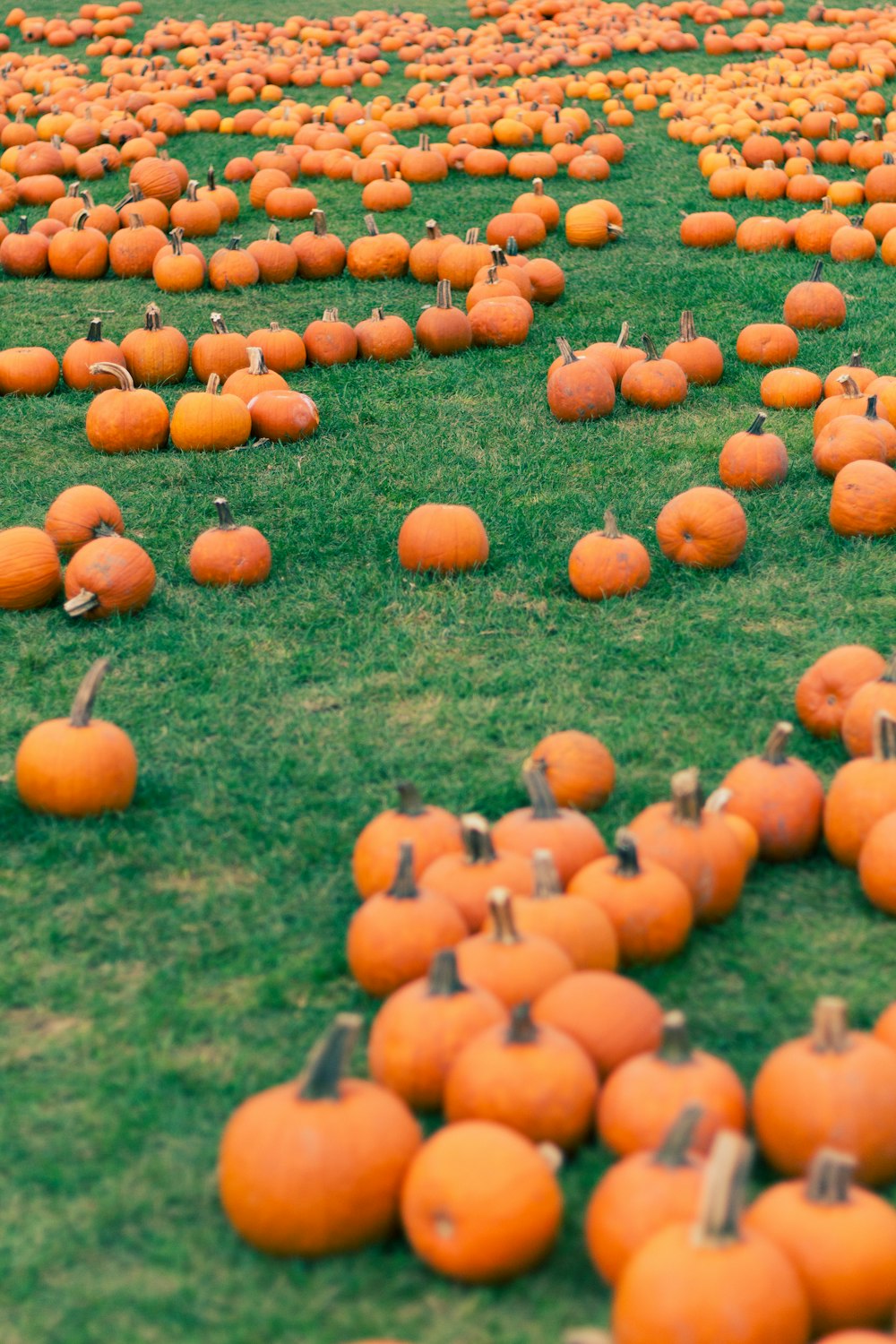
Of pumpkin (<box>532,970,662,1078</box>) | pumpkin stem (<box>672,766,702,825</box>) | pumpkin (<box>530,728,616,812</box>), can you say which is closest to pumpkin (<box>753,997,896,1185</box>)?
pumpkin (<box>532,970,662,1078</box>)

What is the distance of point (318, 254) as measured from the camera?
1023 centimetres

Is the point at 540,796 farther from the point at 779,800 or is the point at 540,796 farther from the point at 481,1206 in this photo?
the point at 481,1206

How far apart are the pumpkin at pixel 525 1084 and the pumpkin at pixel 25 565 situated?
3322 mm

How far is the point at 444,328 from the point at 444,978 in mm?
6107

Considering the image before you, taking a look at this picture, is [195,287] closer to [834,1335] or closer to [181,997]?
[181,997]

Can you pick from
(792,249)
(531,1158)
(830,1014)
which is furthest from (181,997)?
(792,249)

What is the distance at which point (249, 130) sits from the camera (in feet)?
48.1

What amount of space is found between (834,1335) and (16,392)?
23.5 feet

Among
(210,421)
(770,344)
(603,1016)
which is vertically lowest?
(770,344)

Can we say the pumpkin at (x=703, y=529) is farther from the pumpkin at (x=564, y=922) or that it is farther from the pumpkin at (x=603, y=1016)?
the pumpkin at (x=603, y=1016)

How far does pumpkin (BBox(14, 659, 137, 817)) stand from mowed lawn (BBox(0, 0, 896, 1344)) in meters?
0.08

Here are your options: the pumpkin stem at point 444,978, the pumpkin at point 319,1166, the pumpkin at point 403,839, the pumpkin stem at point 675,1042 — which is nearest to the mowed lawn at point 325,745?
the pumpkin at point 319,1166

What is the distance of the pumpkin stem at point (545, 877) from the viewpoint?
11.3 ft

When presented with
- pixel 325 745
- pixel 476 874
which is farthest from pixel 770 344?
pixel 476 874
